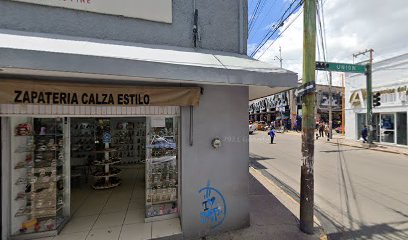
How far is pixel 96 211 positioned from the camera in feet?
17.2

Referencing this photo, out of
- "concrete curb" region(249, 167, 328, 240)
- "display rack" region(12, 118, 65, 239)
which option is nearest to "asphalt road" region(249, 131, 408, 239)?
"concrete curb" region(249, 167, 328, 240)

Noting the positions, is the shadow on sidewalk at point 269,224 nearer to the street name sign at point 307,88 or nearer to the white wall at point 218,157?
the white wall at point 218,157

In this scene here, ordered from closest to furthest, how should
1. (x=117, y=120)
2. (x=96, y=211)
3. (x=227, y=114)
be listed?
(x=227, y=114) → (x=96, y=211) → (x=117, y=120)

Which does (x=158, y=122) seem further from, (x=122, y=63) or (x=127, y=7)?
(x=127, y=7)

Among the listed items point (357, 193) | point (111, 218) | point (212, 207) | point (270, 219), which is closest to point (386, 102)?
point (357, 193)

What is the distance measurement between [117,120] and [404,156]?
51.0 feet

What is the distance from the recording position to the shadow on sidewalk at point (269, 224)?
4.23 meters

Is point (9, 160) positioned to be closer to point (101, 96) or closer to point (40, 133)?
point (40, 133)

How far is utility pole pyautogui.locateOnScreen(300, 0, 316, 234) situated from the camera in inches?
167

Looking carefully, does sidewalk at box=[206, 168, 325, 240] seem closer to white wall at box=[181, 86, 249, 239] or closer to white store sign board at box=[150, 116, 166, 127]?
white wall at box=[181, 86, 249, 239]

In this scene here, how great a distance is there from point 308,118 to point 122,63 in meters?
3.44

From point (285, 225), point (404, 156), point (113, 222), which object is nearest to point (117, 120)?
point (113, 222)

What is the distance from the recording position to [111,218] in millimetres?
4871

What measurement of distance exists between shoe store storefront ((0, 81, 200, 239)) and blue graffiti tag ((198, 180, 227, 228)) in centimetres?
61
